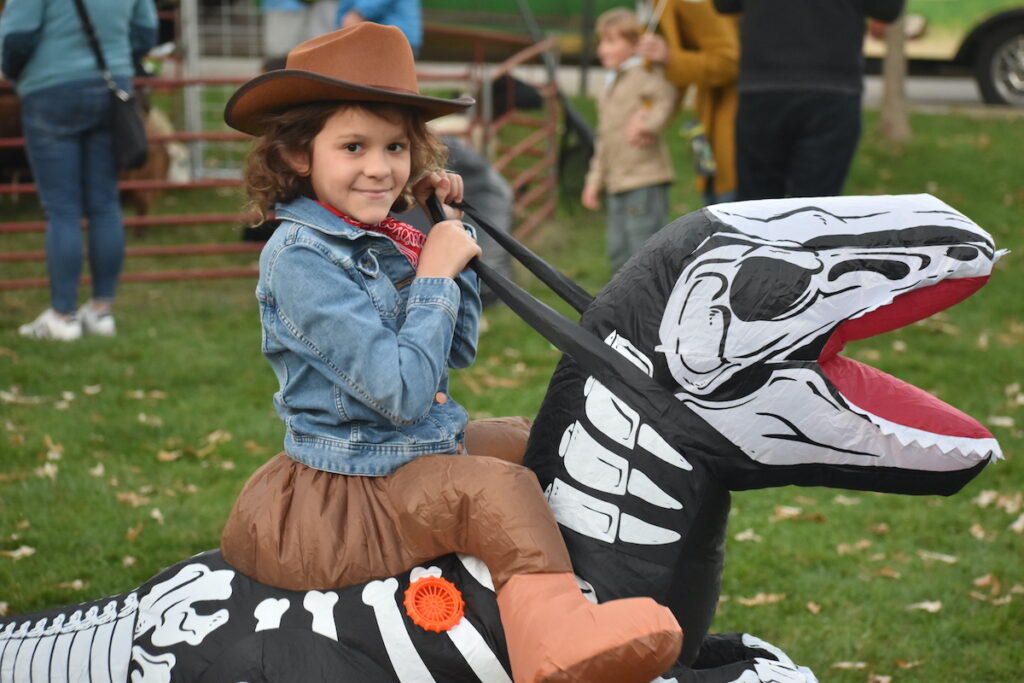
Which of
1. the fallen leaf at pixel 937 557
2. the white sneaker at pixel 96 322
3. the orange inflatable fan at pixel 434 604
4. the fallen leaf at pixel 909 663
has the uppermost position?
the orange inflatable fan at pixel 434 604

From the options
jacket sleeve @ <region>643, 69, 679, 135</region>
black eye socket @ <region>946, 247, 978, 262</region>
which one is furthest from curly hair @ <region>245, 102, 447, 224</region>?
jacket sleeve @ <region>643, 69, 679, 135</region>

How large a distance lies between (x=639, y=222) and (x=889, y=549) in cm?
331

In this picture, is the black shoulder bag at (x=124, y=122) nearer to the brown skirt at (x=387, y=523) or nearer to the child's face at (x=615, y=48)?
the child's face at (x=615, y=48)

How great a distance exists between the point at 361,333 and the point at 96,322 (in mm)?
5537

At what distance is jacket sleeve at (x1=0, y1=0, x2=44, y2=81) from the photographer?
6594 mm

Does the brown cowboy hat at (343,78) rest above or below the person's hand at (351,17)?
above

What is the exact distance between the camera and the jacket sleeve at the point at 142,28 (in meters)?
7.11

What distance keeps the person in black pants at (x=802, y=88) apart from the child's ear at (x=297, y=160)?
12.7 feet

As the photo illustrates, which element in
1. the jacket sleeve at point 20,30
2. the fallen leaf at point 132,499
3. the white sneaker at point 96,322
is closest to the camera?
the fallen leaf at point 132,499

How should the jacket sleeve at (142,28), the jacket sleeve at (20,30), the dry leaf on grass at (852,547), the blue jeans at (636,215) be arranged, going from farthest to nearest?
the blue jeans at (636,215), the jacket sleeve at (142,28), the jacket sleeve at (20,30), the dry leaf on grass at (852,547)

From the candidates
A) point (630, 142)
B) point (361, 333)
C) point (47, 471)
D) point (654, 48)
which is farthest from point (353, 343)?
point (630, 142)

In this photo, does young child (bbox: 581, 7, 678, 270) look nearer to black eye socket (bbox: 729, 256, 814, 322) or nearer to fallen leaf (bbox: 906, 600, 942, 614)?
fallen leaf (bbox: 906, 600, 942, 614)

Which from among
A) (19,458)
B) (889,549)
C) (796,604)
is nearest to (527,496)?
(796,604)

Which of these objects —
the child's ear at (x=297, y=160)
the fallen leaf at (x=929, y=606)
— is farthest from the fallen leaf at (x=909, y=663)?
the child's ear at (x=297, y=160)
